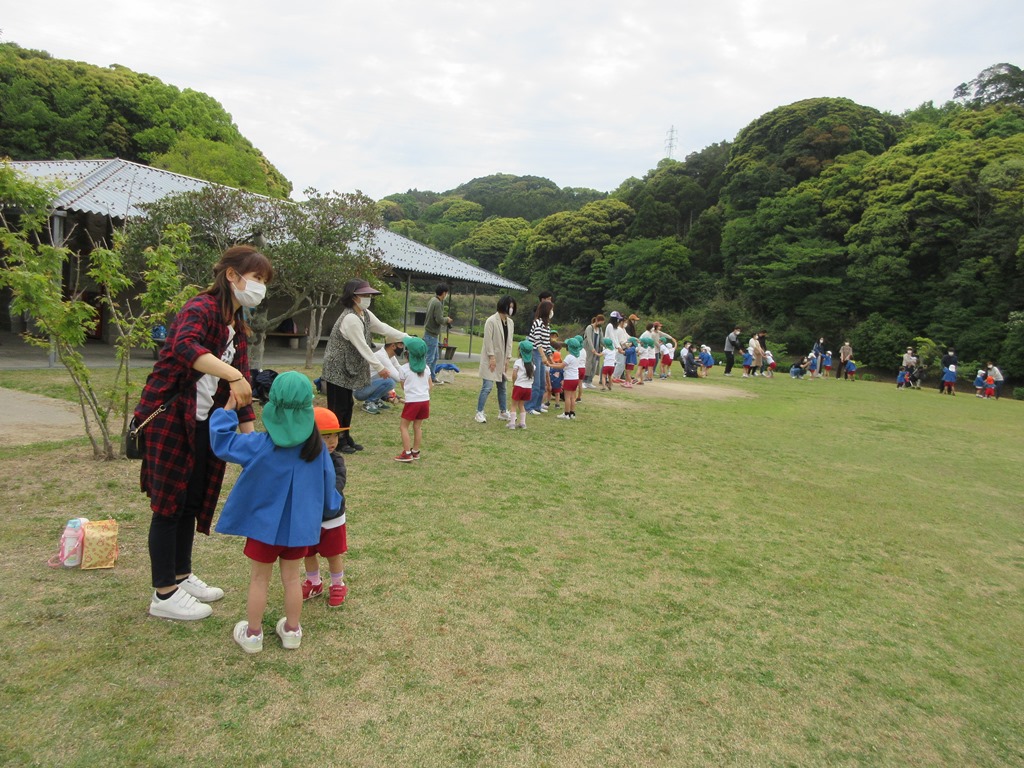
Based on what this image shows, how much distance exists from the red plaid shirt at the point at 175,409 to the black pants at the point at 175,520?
49 millimetres

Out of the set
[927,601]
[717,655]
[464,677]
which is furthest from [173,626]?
[927,601]

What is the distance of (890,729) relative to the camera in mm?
2668

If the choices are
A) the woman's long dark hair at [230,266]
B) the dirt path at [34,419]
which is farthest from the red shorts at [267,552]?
the dirt path at [34,419]

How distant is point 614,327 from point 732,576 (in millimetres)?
9299

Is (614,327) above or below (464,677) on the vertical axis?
above

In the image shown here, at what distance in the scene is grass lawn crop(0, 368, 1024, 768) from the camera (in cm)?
235

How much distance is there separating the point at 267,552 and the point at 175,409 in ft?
2.54

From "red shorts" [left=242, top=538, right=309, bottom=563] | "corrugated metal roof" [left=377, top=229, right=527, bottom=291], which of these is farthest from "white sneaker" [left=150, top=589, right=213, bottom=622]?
"corrugated metal roof" [left=377, top=229, right=527, bottom=291]

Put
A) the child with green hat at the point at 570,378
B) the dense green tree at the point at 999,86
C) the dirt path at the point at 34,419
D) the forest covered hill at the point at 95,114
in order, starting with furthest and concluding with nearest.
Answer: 1. the dense green tree at the point at 999,86
2. the forest covered hill at the point at 95,114
3. the child with green hat at the point at 570,378
4. the dirt path at the point at 34,419

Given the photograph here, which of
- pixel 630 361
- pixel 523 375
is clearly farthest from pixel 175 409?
pixel 630 361

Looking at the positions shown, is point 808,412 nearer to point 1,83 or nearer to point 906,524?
point 906,524

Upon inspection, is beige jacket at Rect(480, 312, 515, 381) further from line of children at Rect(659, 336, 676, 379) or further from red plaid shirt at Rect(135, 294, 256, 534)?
line of children at Rect(659, 336, 676, 379)

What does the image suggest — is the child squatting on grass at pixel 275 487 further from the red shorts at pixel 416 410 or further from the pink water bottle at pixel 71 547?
the red shorts at pixel 416 410

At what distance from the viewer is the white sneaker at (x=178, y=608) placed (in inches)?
116
